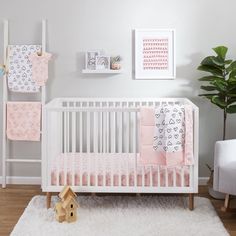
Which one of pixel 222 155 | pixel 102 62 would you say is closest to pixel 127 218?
pixel 222 155

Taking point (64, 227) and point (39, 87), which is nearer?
point (64, 227)

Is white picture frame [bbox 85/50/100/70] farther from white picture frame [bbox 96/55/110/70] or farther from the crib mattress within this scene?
the crib mattress

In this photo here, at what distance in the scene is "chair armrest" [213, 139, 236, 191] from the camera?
340cm

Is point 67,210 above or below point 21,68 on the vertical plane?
below

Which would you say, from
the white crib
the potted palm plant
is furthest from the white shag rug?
the potted palm plant

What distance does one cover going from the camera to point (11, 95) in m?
4.27

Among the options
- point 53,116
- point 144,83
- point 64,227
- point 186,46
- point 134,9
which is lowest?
point 64,227

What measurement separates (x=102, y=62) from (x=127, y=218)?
4.75 feet

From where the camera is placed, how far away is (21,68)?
13.7ft

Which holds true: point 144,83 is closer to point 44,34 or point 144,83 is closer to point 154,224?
point 44,34

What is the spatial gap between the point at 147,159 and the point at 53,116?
2.57ft

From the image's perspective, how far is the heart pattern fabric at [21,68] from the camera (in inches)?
A: 164

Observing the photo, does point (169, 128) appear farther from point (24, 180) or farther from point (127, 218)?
point (24, 180)

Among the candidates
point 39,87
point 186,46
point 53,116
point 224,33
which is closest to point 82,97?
point 39,87
